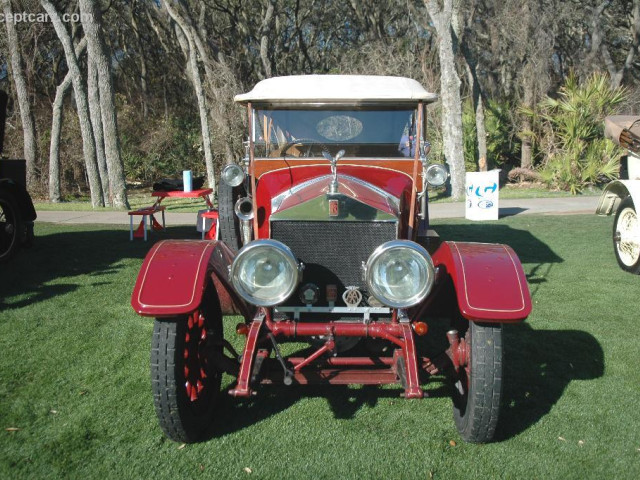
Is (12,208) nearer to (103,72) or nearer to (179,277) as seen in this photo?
(103,72)

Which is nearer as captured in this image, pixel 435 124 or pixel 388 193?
pixel 388 193

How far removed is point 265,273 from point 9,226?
631 centimetres

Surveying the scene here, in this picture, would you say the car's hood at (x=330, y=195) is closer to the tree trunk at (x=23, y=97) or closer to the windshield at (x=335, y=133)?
the windshield at (x=335, y=133)

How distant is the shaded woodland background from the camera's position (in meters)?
14.5

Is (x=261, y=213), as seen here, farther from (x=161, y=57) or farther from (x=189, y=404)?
(x=161, y=57)

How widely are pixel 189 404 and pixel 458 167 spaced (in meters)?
12.6

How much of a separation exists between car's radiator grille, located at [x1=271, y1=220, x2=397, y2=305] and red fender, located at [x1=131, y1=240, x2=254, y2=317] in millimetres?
427

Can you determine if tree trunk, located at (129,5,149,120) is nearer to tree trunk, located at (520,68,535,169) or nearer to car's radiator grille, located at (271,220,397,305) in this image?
tree trunk, located at (520,68,535,169)

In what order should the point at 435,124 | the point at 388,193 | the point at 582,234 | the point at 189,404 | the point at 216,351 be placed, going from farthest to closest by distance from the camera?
the point at 435,124 < the point at 582,234 < the point at 388,193 < the point at 216,351 < the point at 189,404

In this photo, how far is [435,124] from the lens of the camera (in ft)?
57.2

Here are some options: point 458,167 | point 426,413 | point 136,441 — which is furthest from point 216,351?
point 458,167

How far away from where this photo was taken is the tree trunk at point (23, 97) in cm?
1582

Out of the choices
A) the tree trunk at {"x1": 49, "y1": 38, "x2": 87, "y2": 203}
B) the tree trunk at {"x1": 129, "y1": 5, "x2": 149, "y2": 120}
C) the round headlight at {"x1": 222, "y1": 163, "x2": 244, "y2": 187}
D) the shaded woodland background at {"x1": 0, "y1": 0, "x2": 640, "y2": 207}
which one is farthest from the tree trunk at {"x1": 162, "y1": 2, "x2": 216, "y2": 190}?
the round headlight at {"x1": 222, "y1": 163, "x2": 244, "y2": 187}

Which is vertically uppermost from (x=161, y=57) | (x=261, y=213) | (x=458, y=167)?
(x=161, y=57)
